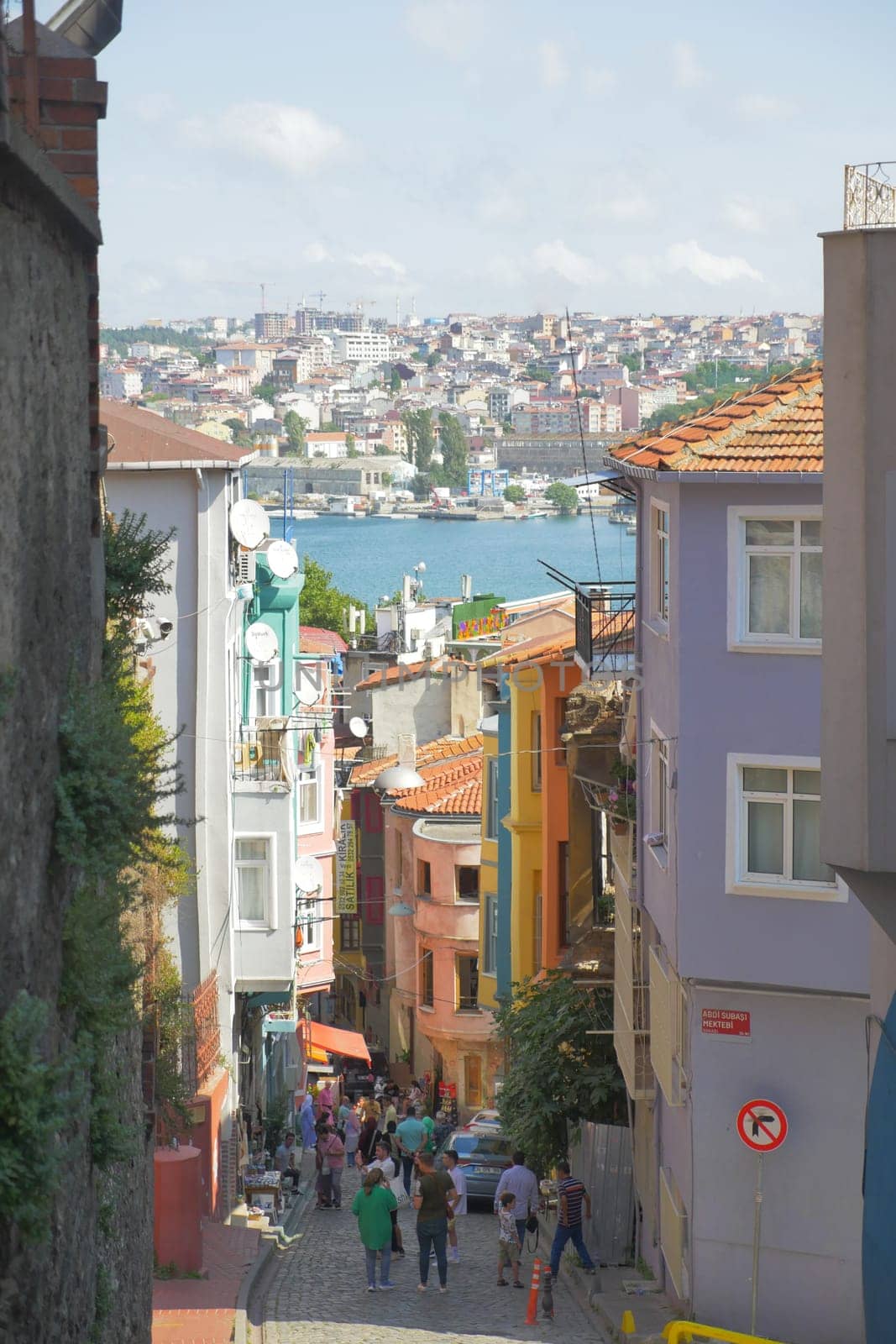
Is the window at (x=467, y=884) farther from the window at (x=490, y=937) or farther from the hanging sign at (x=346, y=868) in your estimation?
the window at (x=490, y=937)

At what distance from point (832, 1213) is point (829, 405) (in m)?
9.24

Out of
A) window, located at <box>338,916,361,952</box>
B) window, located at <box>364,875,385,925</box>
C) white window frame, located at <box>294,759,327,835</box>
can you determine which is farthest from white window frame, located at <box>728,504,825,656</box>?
window, located at <box>338,916,361,952</box>

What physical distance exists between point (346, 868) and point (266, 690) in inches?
734

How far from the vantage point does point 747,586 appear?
17734 mm

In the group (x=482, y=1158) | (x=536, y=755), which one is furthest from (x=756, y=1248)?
(x=536, y=755)

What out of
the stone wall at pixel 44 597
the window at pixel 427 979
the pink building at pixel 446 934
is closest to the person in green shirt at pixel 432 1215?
the stone wall at pixel 44 597

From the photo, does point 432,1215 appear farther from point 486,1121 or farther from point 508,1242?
point 486,1121

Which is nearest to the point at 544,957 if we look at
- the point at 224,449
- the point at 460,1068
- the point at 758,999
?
the point at 224,449

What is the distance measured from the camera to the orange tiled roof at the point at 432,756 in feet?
170

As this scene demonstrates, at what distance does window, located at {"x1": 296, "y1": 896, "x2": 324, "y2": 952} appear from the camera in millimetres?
36469

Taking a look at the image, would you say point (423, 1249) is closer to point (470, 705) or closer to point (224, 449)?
point (224, 449)

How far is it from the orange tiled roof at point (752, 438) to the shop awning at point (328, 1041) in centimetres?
2715

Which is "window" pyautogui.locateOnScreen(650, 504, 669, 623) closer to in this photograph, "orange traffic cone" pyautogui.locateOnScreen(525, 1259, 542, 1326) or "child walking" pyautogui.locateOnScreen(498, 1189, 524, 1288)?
"child walking" pyautogui.locateOnScreen(498, 1189, 524, 1288)

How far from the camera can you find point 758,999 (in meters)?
17.5
